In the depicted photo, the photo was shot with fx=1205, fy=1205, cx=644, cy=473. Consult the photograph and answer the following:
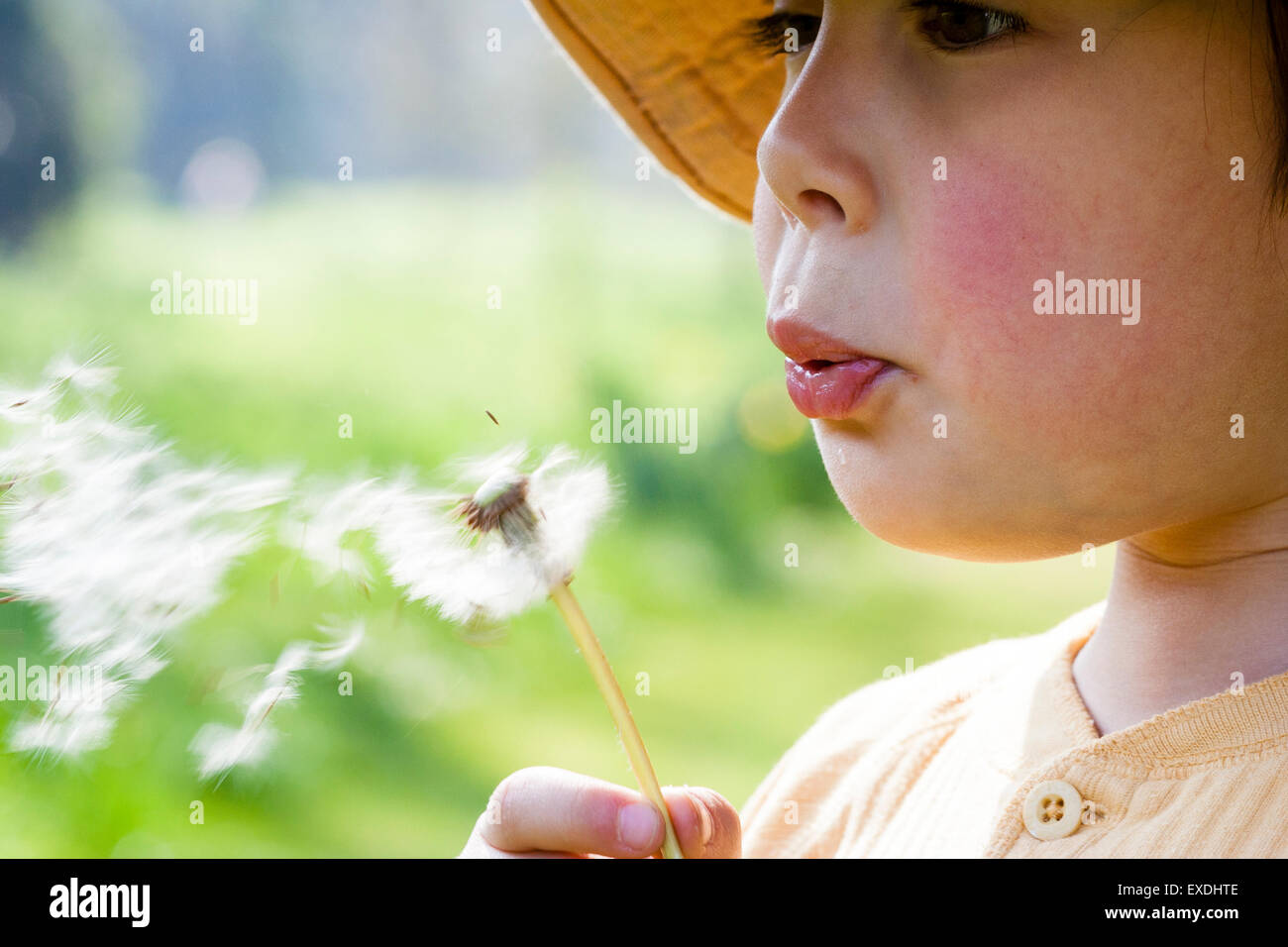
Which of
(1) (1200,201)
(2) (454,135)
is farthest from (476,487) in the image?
(2) (454,135)

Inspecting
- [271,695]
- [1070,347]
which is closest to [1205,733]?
[1070,347]

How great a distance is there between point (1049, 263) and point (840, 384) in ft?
0.35

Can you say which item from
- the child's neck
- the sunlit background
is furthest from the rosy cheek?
the sunlit background

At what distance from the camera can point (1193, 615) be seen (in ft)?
2.01

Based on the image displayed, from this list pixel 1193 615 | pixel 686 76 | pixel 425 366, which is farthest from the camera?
pixel 425 366

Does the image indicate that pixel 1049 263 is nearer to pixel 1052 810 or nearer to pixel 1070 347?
pixel 1070 347

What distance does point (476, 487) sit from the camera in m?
0.57

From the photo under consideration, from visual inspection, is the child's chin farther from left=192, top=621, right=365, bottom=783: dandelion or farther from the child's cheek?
left=192, top=621, right=365, bottom=783: dandelion

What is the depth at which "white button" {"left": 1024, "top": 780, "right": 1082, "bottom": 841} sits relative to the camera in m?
0.60

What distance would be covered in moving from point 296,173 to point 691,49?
252 centimetres

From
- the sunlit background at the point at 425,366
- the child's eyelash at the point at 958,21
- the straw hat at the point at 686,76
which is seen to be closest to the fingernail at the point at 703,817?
the child's eyelash at the point at 958,21

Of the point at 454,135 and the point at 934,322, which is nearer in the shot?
the point at 934,322

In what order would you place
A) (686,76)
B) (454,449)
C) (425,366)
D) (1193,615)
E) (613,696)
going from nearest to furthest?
(613,696) → (1193,615) → (686,76) → (454,449) → (425,366)
